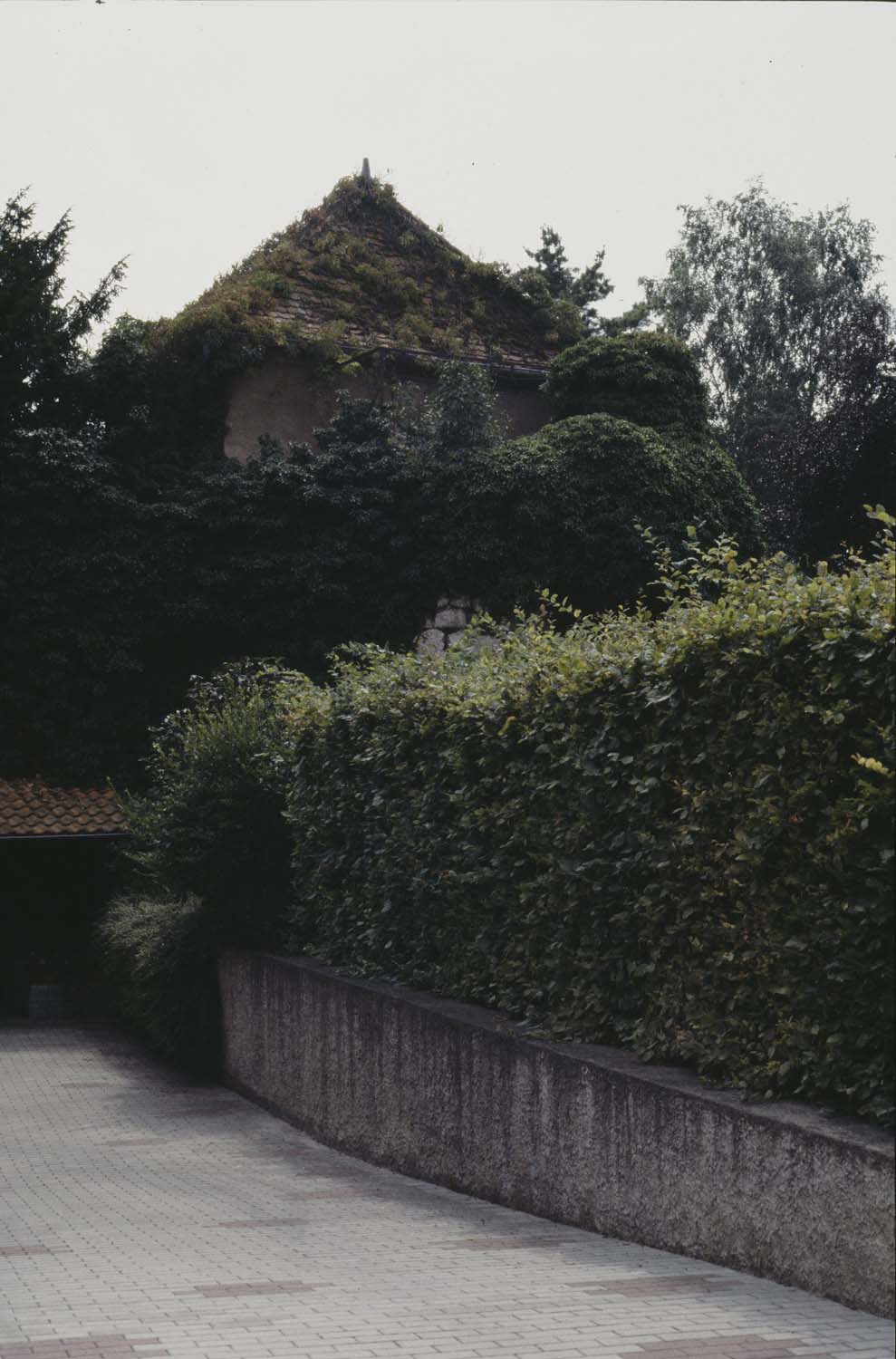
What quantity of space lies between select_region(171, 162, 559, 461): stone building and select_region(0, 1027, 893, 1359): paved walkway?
17.3 meters

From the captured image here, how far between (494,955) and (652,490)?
1612 centimetres

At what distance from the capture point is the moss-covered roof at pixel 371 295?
26.5 m

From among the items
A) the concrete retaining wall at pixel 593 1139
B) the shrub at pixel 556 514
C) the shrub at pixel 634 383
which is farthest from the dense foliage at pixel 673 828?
the shrub at pixel 634 383

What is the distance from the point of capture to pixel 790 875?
6.01m

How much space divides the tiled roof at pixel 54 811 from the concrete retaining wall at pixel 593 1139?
11256 millimetres

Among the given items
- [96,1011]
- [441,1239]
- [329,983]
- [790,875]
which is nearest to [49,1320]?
[441,1239]

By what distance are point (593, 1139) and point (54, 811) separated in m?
17.8

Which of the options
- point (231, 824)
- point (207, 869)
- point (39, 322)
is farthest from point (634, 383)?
point (207, 869)

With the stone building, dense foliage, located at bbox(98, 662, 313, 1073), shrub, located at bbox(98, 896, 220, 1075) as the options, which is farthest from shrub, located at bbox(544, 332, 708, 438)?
shrub, located at bbox(98, 896, 220, 1075)

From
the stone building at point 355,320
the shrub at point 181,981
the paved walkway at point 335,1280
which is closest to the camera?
the paved walkway at point 335,1280

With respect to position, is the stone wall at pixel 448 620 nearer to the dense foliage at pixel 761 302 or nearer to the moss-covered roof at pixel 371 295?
the moss-covered roof at pixel 371 295

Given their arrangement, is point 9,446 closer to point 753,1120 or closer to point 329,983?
point 329,983

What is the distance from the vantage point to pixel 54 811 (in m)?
23.7

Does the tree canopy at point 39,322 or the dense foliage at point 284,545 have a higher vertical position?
the tree canopy at point 39,322
